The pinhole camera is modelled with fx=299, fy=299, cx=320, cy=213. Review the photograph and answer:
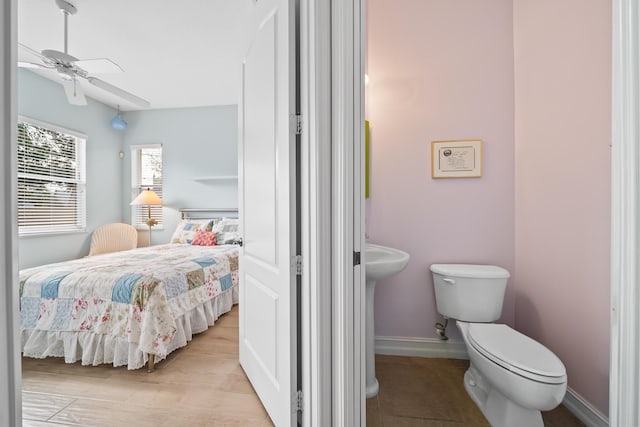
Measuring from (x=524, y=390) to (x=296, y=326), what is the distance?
40.9 inches

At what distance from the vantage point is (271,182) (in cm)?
154

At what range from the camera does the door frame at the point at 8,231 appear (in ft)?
1.26

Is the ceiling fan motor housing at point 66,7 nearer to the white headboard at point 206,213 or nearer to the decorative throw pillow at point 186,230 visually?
the decorative throw pillow at point 186,230

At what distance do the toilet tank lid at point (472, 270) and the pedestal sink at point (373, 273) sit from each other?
427 millimetres

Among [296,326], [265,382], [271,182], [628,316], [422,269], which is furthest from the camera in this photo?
[422,269]

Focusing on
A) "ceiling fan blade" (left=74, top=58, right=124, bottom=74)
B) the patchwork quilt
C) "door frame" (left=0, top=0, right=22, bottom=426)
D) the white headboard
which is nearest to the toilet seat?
"door frame" (left=0, top=0, right=22, bottom=426)

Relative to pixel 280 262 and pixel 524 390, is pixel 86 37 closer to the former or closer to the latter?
pixel 280 262

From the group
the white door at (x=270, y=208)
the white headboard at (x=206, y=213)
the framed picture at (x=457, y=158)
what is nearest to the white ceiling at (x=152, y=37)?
the white door at (x=270, y=208)

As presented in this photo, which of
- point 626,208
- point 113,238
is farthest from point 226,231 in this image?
point 626,208

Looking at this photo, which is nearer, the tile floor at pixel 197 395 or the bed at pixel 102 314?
the tile floor at pixel 197 395

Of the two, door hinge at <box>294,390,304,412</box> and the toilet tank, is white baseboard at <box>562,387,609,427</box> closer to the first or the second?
the toilet tank

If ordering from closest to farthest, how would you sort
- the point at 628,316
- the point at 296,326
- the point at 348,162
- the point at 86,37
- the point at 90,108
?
the point at 628,316
the point at 348,162
the point at 296,326
the point at 86,37
the point at 90,108

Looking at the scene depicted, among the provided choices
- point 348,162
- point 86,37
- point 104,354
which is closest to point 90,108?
point 86,37

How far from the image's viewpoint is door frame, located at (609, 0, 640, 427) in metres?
0.66
